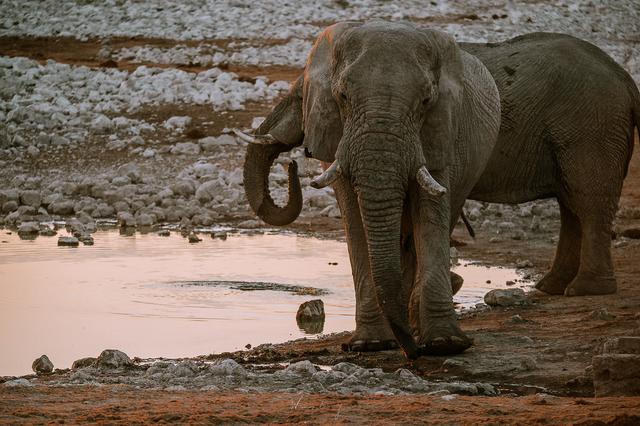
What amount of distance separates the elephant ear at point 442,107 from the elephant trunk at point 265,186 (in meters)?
1.76

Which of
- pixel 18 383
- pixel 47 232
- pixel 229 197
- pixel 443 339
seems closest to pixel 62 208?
pixel 47 232

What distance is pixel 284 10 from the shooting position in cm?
3956

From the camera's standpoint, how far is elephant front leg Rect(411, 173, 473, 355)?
30.6ft

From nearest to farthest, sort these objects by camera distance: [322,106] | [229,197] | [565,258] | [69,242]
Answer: [322,106] → [565,258] → [69,242] → [229,197]

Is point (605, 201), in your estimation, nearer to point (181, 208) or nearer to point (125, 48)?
point (181, 208)

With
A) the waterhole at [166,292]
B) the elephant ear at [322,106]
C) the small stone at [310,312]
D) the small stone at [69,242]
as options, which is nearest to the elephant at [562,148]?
the small stone at [310,312]

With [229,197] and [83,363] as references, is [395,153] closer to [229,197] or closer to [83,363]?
[83,363]

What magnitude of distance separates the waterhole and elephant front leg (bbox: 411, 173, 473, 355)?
63.5 inches

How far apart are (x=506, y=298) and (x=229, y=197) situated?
320 inches

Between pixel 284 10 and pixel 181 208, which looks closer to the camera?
pixel 181 208

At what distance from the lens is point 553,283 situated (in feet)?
42.1

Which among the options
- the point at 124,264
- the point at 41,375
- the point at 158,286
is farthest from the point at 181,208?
the point at 41,375

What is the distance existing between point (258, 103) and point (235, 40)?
10.8 m

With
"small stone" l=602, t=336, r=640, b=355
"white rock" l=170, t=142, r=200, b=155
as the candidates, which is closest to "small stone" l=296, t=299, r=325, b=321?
"small stone" l=602, t=336, r=640, b=355
